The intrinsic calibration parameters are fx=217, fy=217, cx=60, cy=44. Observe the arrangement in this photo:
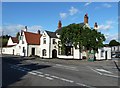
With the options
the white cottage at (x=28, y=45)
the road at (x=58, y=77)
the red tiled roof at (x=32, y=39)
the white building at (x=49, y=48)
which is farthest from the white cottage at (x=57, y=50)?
the road at (x=58, y=77)

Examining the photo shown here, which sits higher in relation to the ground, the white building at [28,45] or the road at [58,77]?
the white building at [28,45]

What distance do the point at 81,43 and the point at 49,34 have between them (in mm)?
13184

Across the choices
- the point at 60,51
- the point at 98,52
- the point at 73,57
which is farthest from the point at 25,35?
the point at 98,52

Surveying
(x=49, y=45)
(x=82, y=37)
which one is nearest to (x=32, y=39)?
(x=49, y=45)

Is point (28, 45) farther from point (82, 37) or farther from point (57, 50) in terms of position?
point (82, 37)

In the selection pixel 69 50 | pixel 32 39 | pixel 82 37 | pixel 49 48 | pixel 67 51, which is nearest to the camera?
pixel 82 37

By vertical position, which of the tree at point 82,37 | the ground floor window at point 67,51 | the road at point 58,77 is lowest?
the road at point 58,77

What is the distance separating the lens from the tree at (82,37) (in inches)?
1676

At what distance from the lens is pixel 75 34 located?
148ft

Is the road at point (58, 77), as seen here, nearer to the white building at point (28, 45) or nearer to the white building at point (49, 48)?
the white building at point (49, 48)

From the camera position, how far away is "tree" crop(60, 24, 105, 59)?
4256 centimetres

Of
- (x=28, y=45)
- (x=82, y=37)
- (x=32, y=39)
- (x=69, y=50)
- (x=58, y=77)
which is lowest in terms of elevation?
(x=58, y=77)

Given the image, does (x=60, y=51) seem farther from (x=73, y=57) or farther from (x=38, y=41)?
(x=38, y=41)

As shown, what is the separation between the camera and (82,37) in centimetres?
4328
